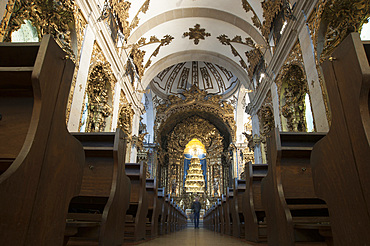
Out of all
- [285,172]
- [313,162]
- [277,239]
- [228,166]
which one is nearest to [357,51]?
[313,162]

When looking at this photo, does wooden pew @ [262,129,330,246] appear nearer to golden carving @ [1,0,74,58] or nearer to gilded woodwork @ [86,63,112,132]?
golden carving @ [1,0,74,58]

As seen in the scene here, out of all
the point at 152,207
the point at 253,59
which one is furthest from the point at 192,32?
the point at 152,207

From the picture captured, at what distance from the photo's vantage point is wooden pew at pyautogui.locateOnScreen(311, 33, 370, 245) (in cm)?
135

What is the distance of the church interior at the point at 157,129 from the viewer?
4.58ft

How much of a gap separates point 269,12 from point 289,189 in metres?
6.79

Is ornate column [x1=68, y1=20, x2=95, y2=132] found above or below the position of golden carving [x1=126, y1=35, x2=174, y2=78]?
below

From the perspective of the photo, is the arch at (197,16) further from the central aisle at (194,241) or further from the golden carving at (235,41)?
the central aisle at (194,241)

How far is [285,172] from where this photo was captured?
2.46 metres

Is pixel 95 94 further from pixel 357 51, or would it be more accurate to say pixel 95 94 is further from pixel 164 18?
pixel 357 51

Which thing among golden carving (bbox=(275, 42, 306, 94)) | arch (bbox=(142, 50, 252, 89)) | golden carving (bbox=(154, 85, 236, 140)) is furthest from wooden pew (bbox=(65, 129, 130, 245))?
golden carving (bbox=(154, 85, 236, 140))

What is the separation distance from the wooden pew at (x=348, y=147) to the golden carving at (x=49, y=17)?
438 cm

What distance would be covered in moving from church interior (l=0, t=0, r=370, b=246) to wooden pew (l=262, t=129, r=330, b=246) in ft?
0.04

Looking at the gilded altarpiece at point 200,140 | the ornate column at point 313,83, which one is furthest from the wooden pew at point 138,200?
the gilded altarpiece at point 200,140

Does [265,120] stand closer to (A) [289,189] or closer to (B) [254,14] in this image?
(B) [254,14]
